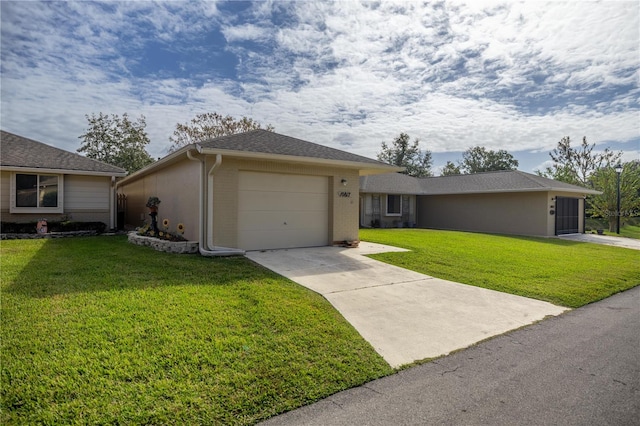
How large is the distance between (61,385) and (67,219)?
1285 centimetres

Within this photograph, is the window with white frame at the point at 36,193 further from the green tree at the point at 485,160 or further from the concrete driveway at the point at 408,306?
the green tree at the point at 485,160

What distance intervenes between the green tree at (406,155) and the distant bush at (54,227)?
115ft

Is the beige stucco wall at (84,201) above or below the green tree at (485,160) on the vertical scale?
below

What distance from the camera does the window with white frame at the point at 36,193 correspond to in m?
12.3

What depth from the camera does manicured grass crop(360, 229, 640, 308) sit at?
22.0 ft

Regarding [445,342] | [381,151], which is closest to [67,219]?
[445,342]

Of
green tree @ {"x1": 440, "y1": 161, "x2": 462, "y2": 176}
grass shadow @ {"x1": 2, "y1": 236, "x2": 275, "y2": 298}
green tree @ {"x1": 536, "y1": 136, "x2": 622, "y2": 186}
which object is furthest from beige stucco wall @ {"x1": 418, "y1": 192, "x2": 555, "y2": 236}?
green tree @ {"x1": 440, "y1": 161, "x2": 462, "y2": 176}

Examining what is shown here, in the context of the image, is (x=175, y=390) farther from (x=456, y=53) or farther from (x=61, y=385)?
(x=456, y=53)

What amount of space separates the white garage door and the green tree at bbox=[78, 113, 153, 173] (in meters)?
24.5

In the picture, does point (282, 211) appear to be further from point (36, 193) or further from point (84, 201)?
point (36, 193)

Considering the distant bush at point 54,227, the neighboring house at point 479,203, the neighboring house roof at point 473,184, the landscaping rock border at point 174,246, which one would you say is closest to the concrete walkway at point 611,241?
the neighboring house at point 479,203

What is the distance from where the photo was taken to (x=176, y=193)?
440 inches

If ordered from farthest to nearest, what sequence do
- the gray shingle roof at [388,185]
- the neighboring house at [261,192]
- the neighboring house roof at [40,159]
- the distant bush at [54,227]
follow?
1. the gray shingle roof at [388,185]
2. the neighboring house roof at [40,159]
3. the distant bush at [54,227]
4. the neighboring house at [261,192]

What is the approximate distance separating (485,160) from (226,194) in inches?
1833
